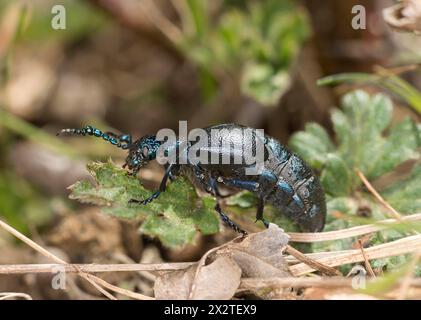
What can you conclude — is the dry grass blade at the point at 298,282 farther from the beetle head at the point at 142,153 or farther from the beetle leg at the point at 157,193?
the beetle head at the point at 142,153

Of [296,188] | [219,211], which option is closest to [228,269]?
[219,211]

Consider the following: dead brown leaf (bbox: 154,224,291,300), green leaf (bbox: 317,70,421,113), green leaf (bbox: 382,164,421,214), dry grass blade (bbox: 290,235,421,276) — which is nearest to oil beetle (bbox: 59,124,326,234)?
dead brown leaf (bbox: 154,224,291,300)

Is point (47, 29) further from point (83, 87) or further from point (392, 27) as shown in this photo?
point (392, 27)

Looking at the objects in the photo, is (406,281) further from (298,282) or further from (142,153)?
(142,153)

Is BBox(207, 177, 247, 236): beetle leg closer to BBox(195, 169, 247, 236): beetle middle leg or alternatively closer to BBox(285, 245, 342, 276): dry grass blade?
BBox(195, 169, 247, 236): beetle middle leg

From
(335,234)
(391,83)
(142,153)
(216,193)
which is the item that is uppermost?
(391,83)
